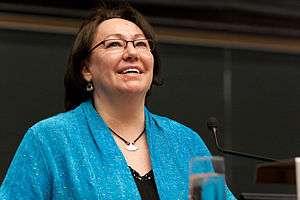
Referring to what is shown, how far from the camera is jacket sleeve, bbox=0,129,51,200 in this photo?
158cm

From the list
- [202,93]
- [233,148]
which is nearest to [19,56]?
[202,93]

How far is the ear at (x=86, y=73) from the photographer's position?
198 cm

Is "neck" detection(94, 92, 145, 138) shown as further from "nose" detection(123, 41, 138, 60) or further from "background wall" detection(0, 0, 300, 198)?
"background wall" detection(0, 0, 300, 198)

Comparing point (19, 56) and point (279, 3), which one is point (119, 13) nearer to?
point (19, 56)

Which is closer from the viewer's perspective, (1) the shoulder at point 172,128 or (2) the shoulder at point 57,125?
(2) the shoulder at point 57,125

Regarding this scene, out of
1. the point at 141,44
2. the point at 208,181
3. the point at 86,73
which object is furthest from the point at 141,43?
the point at 208,181

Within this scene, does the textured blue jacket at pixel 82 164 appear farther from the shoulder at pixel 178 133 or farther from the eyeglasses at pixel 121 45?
the eyeglasses at pixel 121 45

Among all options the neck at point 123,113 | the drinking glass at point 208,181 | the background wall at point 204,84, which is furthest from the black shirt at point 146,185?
the background wall at point 204,84

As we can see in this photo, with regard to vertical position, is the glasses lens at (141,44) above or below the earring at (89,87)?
above

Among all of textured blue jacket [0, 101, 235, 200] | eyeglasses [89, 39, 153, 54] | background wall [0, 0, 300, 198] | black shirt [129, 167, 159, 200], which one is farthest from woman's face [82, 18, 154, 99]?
background wall [0, 0, 300, 198]

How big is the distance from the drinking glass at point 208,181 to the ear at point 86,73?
3.48 feet

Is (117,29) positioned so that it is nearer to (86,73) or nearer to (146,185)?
(86,73)

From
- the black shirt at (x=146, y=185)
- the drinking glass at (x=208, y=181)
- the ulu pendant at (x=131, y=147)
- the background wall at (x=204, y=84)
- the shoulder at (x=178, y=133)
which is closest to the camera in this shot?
the drinking glass at (x=208, y=181)

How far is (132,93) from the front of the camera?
6.03ft
